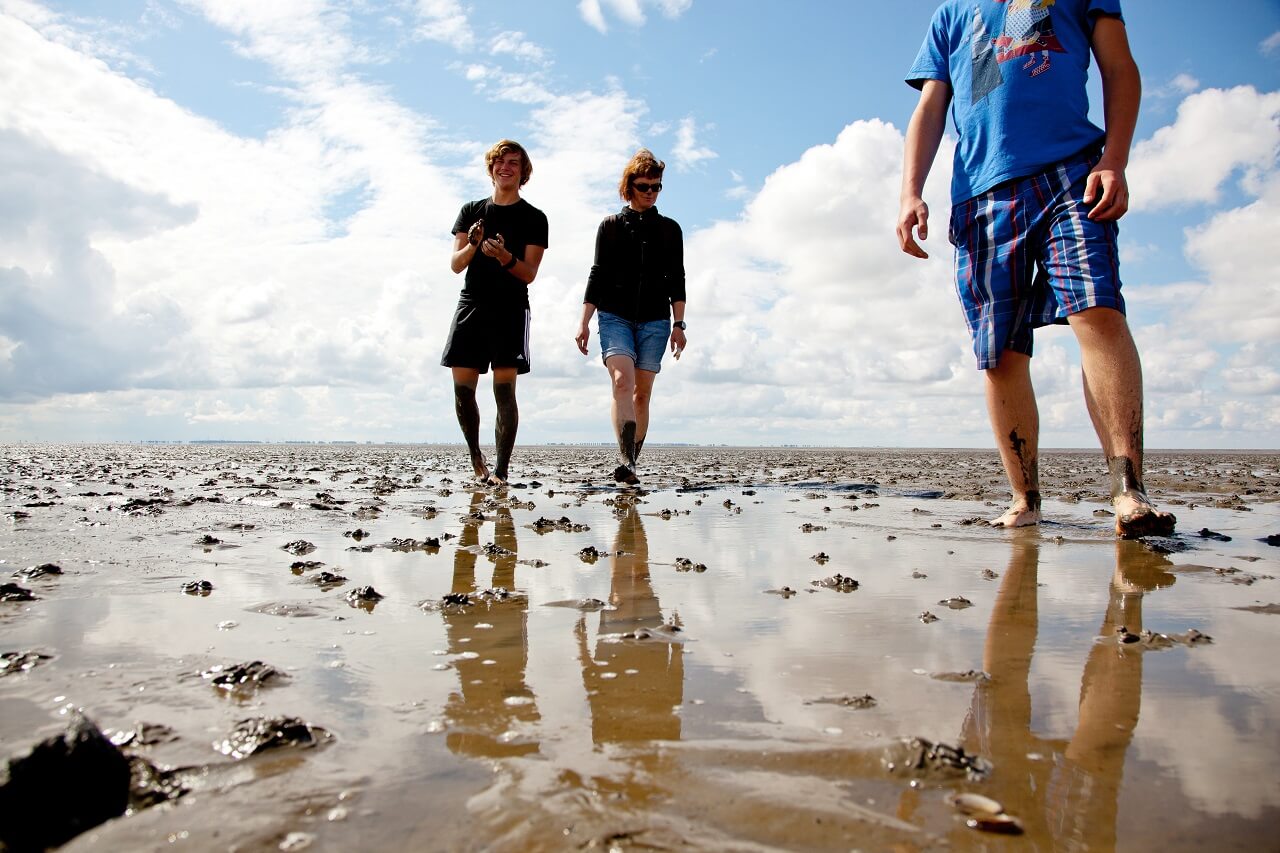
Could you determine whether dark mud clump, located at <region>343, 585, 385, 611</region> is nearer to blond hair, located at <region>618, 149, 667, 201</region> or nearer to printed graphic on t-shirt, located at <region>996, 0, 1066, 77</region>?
printed graphic on t-shirt, located at <region>996, 0, 1066, 77</region>

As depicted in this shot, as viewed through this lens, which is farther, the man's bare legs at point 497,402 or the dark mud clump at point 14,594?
the man's bare legs at point 497,402

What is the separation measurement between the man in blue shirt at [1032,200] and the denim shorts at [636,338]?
351cm

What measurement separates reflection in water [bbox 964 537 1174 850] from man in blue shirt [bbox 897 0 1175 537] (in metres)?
1.77

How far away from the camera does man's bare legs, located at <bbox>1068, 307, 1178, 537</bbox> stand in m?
3.59

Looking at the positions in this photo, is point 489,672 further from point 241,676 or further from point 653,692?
point 241,676

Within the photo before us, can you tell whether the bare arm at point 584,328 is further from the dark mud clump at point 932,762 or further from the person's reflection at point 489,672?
the dark mud clump at point 932,762

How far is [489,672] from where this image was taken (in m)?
1.74

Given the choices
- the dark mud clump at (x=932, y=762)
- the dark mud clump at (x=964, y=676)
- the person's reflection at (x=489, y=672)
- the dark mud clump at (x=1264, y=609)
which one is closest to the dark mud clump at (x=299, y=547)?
the person's reflection at (x=489, y=672)

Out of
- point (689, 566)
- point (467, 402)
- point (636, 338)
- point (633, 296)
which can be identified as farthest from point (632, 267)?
point (689, 566)

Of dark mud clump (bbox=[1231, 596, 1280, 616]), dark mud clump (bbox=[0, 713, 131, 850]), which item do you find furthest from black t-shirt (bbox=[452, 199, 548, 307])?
dark mud clump (bbox=[0, 713, 131, 850])

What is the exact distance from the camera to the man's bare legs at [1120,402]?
3588 millimetres

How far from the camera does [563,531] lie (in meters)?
4.21

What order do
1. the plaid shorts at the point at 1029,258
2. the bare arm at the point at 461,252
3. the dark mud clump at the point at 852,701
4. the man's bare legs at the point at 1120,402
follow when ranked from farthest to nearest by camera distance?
the bare arm at the point at 461,252 → the plaid shorts at the point at 1029,258 → the man's bare legs at the point at 1120,402 → the dark mud clump at the point at 852,701

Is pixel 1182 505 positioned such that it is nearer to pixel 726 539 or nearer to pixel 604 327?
pixel 726 539
